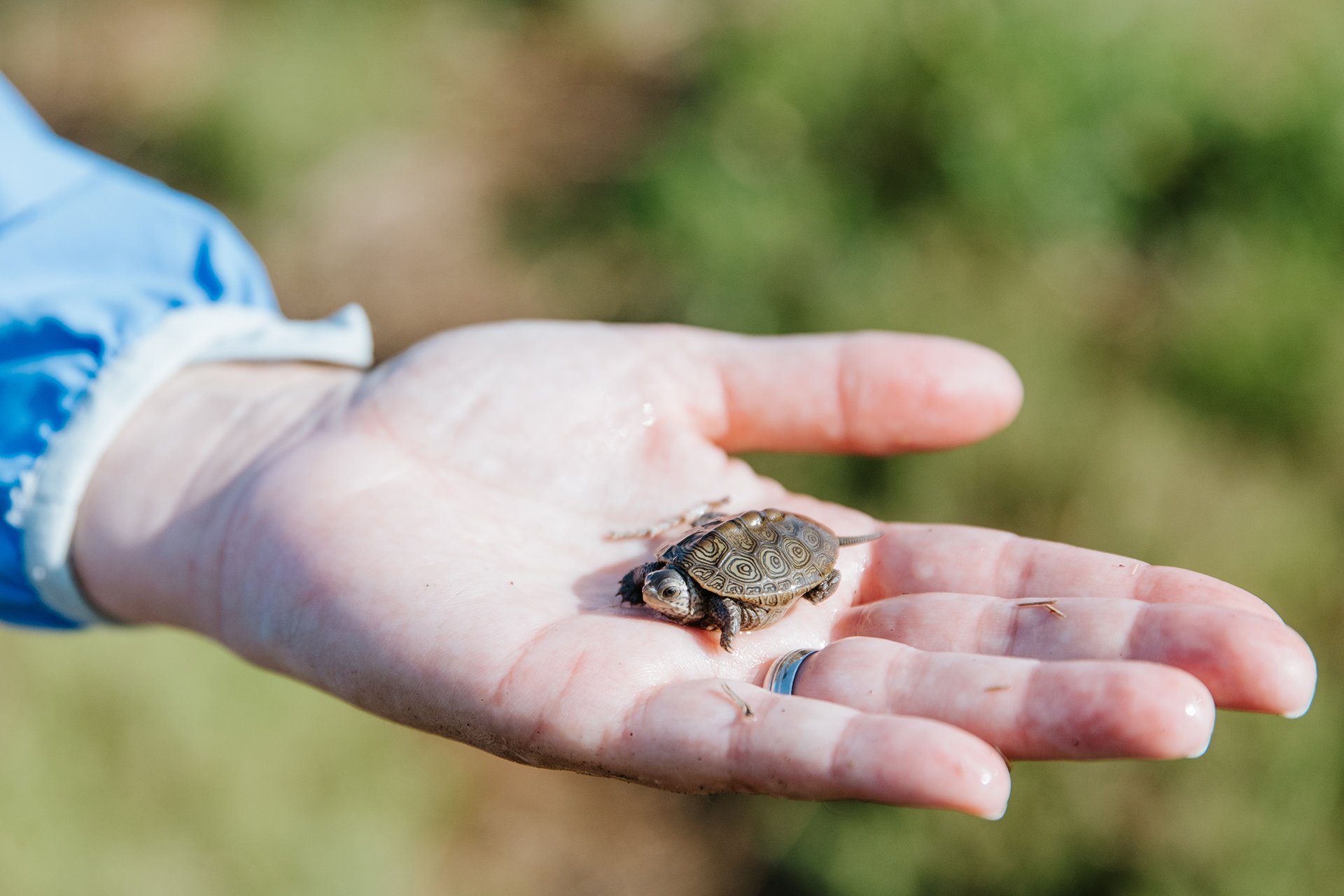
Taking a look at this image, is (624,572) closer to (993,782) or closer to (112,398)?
(993,782)

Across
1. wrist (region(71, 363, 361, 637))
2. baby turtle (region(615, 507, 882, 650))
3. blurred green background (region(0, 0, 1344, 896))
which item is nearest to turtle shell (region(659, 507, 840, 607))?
baby turtle (region(615, 507, 882, 650))

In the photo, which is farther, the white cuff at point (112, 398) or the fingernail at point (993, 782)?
the white cuff at point (112, 398)

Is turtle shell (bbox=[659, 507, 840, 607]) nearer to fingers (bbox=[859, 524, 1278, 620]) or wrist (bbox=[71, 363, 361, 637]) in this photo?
fingers (bbox=[859, 524, 1278, 620])

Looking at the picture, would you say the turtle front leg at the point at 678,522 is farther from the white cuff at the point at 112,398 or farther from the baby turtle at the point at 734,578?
the white cuff at the point at 112,398

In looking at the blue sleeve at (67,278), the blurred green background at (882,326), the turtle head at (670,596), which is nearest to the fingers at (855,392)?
the turtle head at (670,596)

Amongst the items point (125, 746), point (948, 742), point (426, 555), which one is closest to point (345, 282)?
point (125, 746)

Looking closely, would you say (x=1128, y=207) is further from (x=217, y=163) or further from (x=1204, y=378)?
(x=217, y=163)

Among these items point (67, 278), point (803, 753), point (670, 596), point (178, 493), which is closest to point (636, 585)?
point (670, 596)
